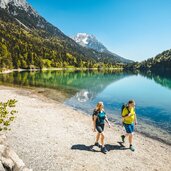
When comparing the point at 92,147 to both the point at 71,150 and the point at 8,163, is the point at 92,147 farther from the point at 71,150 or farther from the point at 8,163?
the point at 8,163

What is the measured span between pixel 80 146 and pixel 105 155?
7.73 ft

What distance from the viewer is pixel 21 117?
2692 centimetres

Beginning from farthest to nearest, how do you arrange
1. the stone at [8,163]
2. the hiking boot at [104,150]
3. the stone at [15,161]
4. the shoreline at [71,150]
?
the hiking boot at [104,150]
the shoreline at [71,150]
the stone at [15,161]
the stone at [8,163]

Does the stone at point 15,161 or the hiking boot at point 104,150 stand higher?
the stone at point 15,161

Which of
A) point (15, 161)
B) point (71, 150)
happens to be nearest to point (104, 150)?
point (71, 150)

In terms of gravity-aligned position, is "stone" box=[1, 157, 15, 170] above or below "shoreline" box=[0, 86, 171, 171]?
above

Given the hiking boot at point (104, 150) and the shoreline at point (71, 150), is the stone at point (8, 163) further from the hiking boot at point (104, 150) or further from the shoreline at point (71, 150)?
the hiking boot at point (104, 150)

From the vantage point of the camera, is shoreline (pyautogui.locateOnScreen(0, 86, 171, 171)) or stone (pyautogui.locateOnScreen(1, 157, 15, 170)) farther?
shoreline (pyautogui.locateOnScreen(0, 86, 171, 171))

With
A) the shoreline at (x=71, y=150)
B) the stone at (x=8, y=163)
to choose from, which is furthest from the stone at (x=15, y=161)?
the shoreline at (x=71, y=150)

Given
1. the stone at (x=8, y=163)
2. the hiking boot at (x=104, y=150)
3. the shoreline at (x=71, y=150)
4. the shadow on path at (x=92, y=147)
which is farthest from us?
the shadow on path at (x=92, y=147)

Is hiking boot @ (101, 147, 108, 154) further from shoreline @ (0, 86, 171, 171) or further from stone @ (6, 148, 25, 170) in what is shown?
stone @ (6, 148, 25, 170)

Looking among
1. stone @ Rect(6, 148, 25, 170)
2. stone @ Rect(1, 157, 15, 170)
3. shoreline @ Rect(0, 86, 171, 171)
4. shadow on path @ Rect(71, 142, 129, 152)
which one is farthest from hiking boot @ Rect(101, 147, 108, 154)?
stone @ Rect(1, 157, 15, 170)

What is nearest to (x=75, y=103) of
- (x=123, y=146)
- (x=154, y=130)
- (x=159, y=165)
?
(x=154, y=130)

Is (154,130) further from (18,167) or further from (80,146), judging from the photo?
(18,167)
